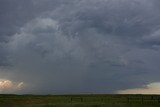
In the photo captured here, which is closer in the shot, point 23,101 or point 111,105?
point 111,105

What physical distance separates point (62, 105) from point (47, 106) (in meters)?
2.71

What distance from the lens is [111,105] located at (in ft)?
198

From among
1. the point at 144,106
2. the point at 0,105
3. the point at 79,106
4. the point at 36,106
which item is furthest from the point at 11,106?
the point at 144,106

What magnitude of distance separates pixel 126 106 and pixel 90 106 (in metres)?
6.27

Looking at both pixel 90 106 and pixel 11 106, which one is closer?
pixel 90 106

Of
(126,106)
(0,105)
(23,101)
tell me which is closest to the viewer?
(126,106)

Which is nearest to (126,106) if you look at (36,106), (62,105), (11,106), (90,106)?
(90,106)

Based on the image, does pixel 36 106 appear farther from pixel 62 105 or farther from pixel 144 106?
pixel 144 106

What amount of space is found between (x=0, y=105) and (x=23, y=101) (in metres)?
6.72

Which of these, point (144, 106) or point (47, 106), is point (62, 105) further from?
point (144, 106)

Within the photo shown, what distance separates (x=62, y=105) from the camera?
61.3m

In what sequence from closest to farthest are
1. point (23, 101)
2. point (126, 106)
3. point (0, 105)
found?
point (126, 106)
point (0, 105)
point (23, 101)

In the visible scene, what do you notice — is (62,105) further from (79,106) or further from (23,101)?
(23,101)

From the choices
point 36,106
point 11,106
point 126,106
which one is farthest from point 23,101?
point 126,106
